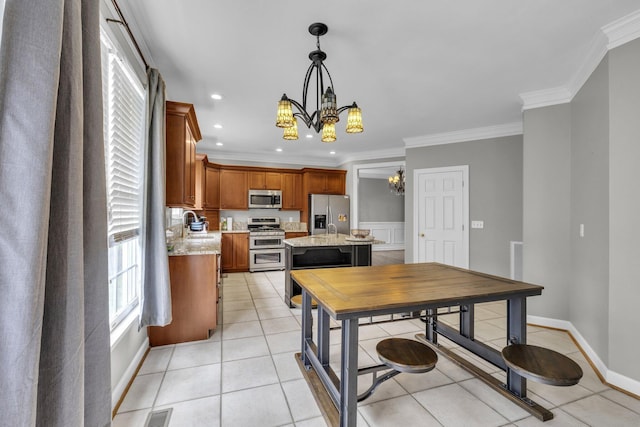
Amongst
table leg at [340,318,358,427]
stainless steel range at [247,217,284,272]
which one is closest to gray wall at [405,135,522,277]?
stainless steel range at [247,217,284,272]

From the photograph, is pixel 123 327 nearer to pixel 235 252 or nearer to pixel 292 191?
pixel 235 252

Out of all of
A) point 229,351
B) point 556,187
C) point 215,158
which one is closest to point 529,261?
point 556,187

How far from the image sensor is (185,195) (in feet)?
8.95

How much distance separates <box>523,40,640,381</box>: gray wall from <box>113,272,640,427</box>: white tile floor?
16.8 inches

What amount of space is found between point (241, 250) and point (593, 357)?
512cm

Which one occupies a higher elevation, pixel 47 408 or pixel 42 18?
pixel 42 18

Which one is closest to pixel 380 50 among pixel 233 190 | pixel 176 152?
pixel 176 152

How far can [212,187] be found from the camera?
5.85 m

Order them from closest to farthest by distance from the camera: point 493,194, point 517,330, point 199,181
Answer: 1. point 517,330
2. point 493,194
3. point 199,181

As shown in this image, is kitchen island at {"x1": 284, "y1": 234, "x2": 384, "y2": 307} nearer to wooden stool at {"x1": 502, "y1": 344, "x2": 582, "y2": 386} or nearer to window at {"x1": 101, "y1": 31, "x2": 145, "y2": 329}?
window at {"x1": 101, "y1": 31, "x2": 145, "y2": 329}

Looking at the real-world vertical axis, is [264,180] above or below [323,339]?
above

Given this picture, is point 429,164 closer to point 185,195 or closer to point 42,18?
point 185,195

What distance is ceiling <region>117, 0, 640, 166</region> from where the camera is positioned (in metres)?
1.91

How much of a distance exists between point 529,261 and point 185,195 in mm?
3790
